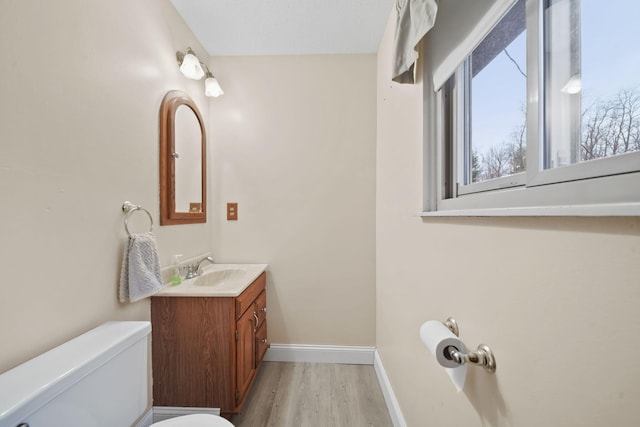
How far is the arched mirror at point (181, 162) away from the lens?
4.42ft

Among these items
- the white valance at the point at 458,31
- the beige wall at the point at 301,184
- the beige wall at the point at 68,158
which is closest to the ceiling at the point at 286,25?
the beige wall at the point at 301,184

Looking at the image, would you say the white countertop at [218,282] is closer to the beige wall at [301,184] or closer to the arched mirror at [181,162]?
the beige wall at [301,184]

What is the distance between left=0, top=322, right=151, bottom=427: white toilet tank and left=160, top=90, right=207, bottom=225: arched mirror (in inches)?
26.1

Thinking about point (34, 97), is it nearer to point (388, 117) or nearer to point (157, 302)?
point (157, 302)

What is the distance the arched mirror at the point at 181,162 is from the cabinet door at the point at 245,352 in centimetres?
72

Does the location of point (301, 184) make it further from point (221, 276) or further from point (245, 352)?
point (245, 352)

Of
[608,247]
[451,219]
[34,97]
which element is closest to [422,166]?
[451,219]

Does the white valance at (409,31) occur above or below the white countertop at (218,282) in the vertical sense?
above

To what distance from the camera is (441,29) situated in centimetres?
92

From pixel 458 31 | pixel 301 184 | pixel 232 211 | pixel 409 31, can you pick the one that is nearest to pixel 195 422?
pixel 232 211

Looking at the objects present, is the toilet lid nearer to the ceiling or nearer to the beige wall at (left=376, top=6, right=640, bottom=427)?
the beige wall at (left=376, top=6, right=640, bottom=427)

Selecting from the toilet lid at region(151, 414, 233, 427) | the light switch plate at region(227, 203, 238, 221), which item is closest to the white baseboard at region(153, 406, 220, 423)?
the toilet lid at region(151, 414, 233, 427)

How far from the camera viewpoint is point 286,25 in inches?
63.9

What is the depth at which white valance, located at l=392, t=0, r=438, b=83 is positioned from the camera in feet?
2.91
